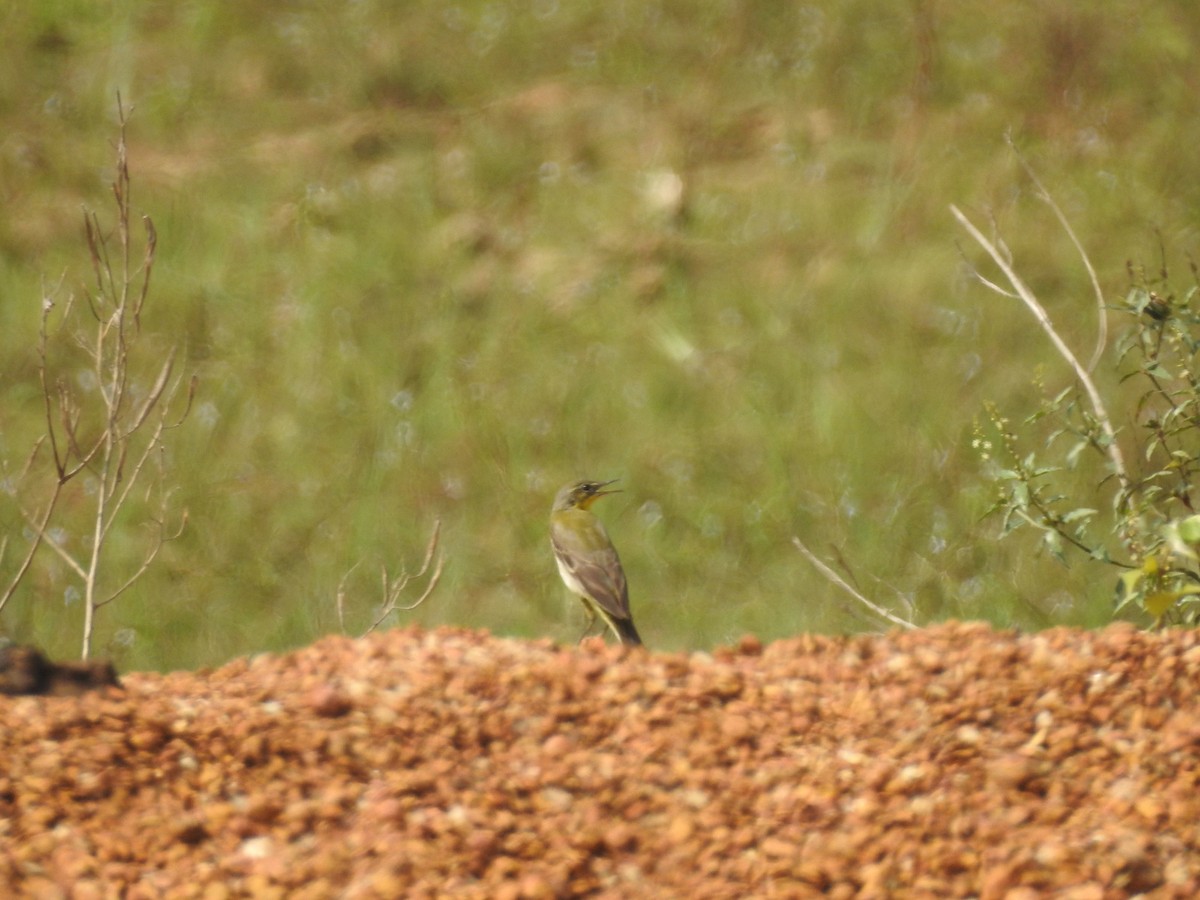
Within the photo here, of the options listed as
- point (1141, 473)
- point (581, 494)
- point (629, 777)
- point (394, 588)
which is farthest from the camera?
point (581, 494)

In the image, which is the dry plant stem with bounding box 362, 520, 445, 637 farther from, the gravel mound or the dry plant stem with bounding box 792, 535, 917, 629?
the dry plant stem with bounding box 792, 535, 917, 629

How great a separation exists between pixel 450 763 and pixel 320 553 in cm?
278

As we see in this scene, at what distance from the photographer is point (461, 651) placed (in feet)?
13.8

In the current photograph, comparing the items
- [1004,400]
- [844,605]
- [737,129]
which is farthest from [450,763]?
[737,129]

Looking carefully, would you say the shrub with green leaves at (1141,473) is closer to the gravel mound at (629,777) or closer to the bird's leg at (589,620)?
the gravel mound at (629,777)

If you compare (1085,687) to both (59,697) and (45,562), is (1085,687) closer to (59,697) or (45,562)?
(59,697)

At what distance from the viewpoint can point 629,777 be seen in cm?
347

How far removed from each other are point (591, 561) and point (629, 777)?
6.13ft

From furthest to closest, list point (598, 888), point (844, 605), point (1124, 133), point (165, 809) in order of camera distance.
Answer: point (1124, 133) < point (844, 605) < point (165, 809) < point (598, 888)

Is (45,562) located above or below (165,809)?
above

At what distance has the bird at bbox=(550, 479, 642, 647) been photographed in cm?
521

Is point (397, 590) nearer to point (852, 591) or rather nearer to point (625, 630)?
point (625, 630)

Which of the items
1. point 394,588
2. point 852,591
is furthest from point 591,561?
point 852,591

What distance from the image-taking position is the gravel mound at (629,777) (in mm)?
3104
